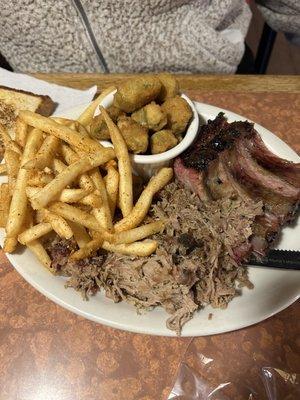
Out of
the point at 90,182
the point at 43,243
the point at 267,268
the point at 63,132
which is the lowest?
the point at 267,268

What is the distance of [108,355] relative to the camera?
55.7 inches

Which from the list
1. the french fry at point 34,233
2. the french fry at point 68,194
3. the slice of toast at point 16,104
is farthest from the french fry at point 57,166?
the slice of toast at point 16,104

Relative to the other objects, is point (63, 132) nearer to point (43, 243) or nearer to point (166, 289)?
point (43, 243)

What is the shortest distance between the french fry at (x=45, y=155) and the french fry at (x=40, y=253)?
0.28 meters

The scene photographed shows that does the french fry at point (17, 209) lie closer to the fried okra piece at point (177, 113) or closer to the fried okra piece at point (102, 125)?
the fried okra piece at point (102, 125)

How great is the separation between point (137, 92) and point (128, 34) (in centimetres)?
95

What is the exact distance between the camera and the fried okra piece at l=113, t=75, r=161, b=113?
4.72 ft

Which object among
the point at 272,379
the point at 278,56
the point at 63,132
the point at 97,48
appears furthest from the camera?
the point at 278,56

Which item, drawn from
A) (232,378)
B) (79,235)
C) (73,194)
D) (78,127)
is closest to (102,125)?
(78,127)

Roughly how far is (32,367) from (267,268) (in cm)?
95

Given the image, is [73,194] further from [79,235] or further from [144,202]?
[144,202]

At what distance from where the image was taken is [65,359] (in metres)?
1.41

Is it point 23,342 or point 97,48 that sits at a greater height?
point 97,48

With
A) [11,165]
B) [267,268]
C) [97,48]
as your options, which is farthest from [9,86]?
[267,268]
